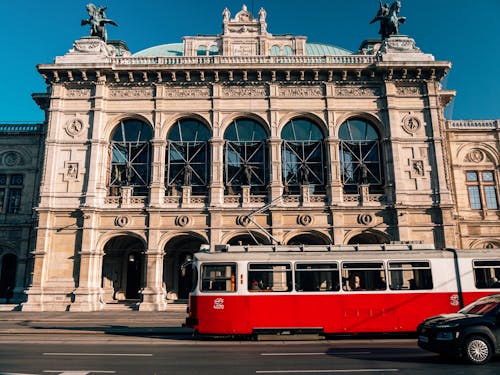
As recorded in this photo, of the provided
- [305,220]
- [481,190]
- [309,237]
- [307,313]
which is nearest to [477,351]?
[307,313]

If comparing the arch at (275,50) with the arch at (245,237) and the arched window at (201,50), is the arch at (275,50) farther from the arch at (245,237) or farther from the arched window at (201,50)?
the arch at (245,237)

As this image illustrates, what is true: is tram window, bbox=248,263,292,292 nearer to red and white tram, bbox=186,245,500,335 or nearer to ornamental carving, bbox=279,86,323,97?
red and white tram, bbox=186,245,500,335

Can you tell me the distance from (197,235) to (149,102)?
10.3 meters

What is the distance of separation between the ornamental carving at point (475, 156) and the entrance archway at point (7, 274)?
35.1m

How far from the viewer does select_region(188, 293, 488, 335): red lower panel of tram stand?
46.1ft

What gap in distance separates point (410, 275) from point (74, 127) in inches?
946

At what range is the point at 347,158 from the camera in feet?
94.0

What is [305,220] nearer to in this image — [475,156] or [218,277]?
[218,277]

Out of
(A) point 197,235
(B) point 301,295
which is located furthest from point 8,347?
(A) point 197,235

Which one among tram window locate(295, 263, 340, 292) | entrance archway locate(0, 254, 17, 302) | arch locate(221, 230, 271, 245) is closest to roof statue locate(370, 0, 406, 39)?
arch locate(221, 230, 271, 245)

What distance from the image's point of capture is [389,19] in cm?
3130

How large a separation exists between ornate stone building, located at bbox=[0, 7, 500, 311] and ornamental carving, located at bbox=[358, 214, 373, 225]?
7 centimetres

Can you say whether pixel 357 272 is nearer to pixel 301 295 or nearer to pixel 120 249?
pixel 301 295

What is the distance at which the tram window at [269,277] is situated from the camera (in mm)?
14266
